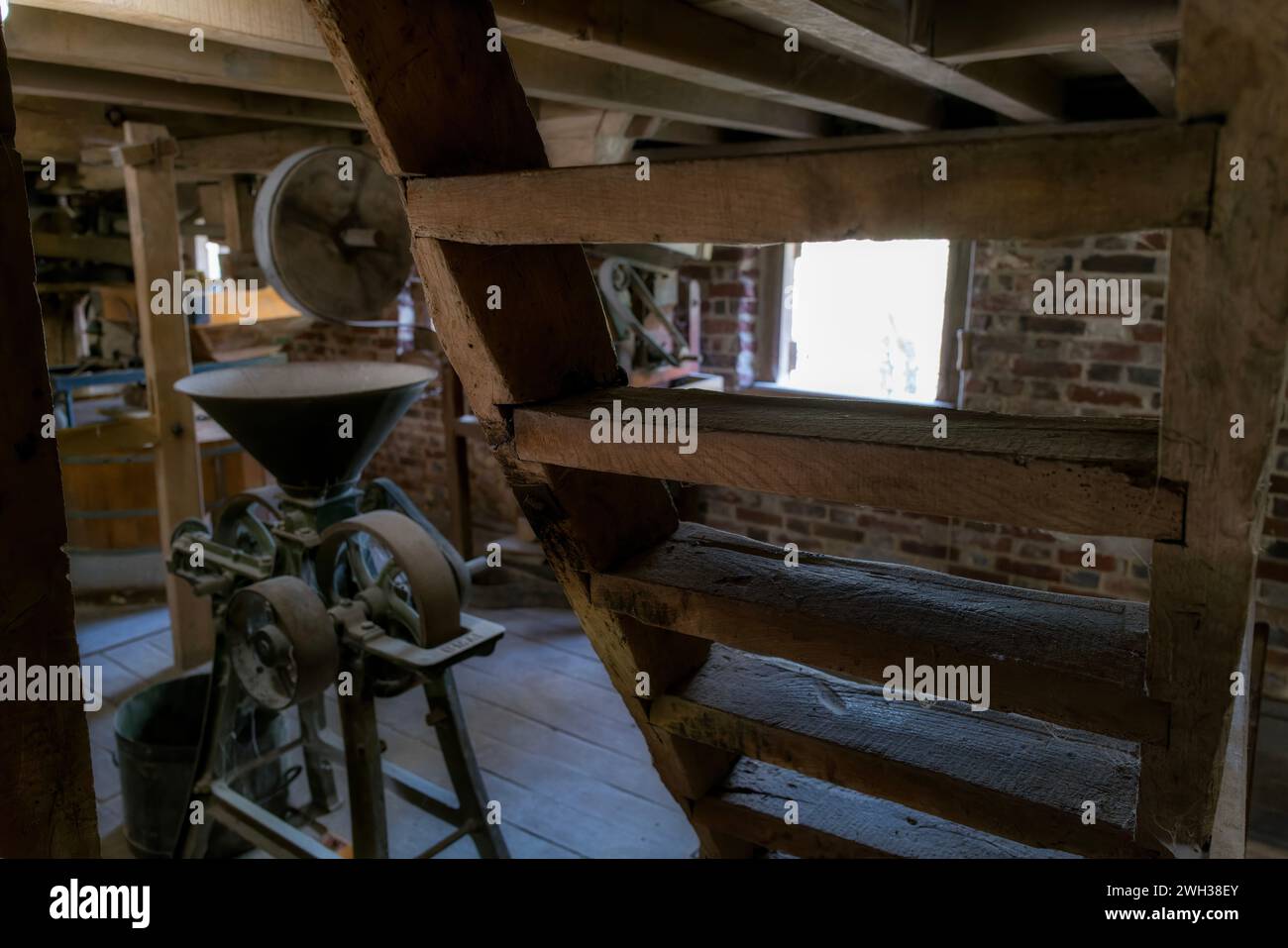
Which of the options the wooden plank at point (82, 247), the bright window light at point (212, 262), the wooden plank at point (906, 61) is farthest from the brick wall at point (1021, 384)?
the bright window light at point (212, 262)

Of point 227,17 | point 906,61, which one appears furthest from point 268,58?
point 906,61

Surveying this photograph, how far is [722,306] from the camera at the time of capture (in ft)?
14.3

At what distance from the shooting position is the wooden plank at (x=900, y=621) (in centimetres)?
79

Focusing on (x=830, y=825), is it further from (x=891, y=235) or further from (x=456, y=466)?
(x=456, y=466)

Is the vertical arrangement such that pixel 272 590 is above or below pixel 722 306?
below

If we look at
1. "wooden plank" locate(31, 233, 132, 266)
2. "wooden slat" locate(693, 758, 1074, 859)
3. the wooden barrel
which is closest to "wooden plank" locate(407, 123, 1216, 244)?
"wooden slat" locate(693, 758, 1074, 859)

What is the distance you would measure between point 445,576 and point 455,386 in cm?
227

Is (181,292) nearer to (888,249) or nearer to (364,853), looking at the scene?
(364,853)

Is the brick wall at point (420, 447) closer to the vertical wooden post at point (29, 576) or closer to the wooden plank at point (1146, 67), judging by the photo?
the wooden plank at point (1146, 67)

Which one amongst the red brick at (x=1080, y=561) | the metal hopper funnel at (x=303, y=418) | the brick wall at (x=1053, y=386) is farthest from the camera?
the red brick at (x=1080, y=561)

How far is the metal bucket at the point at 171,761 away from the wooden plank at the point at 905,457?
2.20m

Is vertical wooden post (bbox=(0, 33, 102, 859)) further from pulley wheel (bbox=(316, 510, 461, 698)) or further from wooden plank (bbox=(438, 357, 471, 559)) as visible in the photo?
wooden plank (bbox=(438, 357, 471, 559))

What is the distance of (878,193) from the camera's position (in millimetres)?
630
